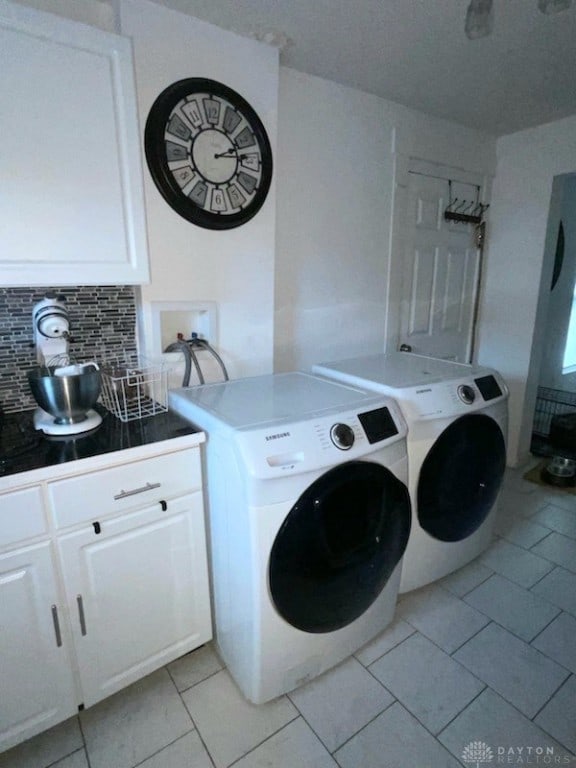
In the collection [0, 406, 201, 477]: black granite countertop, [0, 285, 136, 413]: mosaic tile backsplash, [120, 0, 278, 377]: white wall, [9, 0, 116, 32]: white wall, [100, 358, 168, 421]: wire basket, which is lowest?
[0, 406, 201, 477]: black granite countertop

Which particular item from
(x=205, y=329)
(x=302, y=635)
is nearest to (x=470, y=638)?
(x=302, y=635)

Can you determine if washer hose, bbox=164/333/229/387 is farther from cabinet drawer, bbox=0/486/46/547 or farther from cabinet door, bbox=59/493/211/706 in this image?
cabinet drawer, bbox=0/486/46/547

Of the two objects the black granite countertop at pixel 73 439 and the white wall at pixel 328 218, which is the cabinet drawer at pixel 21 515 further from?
the white wall at pixel 328 218

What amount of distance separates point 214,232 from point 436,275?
1.58m

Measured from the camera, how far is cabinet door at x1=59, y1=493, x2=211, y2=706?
3.73 ft

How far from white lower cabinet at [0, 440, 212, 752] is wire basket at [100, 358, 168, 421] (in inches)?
11.6

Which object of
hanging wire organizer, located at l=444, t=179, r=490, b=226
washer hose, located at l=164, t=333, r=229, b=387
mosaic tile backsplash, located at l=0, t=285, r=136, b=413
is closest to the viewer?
mosaic tile backsplash, located at l=0, t=285, r=136, b=413

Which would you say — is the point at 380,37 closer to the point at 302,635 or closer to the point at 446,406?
the point at 446,406

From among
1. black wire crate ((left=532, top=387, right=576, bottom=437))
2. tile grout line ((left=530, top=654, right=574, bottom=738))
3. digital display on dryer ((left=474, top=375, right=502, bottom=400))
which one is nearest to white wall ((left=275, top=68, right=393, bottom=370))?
digital display on dryer ((left=474, top=375, right=502, bottom=400))

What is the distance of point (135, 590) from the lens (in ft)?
4.02

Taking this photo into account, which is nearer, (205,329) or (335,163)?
(205,329)

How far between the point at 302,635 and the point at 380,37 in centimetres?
212

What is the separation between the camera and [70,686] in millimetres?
1167

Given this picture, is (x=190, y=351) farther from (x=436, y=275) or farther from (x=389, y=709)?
(x=436, y=275)
